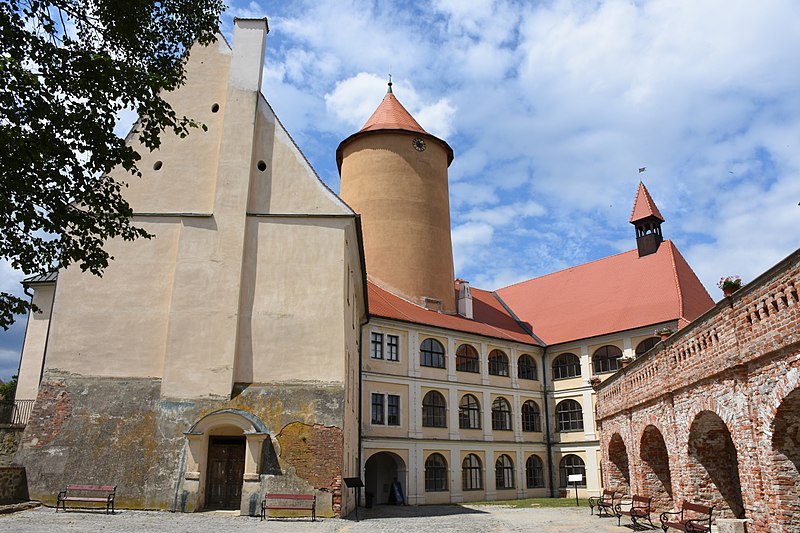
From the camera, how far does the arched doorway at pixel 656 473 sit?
56.7 feet

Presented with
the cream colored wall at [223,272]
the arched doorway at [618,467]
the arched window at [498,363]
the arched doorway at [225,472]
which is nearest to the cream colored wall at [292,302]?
the cream colored wall at [223,272]

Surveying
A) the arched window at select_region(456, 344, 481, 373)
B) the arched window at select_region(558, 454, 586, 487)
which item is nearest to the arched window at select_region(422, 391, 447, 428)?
the arched window at select_region(456, 344, 481, 373)

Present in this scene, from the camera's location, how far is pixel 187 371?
746 inches

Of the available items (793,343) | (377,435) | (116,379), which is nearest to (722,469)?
(793,343)

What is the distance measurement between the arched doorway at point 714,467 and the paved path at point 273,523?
3.55 meters

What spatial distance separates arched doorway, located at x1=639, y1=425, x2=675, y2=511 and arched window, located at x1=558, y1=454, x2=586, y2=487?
1844cm

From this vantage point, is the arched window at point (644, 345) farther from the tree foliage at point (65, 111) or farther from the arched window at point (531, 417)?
the tree foliage at point (65, 111)

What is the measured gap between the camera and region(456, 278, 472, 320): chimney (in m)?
37.9

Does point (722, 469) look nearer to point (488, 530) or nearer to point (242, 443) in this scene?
point (488, 530)

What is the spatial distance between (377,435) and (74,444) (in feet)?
48.4

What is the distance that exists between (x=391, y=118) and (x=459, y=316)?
1275 centimetres

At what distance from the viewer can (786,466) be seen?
959 cm

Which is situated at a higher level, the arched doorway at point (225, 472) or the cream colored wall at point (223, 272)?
the cream colored wall at point (223, 272)

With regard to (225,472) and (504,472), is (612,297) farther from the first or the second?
(225,472)
